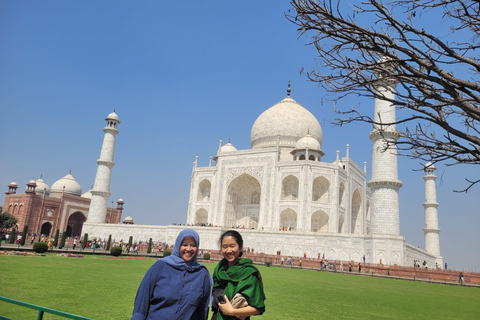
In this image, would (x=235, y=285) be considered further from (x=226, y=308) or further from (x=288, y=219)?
(x=288, y=219)

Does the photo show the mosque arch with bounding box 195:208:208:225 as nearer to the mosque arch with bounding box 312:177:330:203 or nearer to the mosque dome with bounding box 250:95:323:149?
the mosque dome with bounding box 250:95:323:149

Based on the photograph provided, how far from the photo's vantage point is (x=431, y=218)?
30406mm

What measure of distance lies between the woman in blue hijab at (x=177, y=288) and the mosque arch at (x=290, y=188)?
27255mm

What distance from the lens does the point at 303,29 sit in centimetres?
370

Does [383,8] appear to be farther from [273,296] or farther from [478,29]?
[273,296]

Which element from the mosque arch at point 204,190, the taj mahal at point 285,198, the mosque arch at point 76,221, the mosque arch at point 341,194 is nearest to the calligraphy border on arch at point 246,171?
the taj mahal at point 285,198

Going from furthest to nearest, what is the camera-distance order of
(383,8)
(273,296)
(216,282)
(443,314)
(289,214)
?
1. (289,214)
2. (273,296)
3. (443,314)
4. (383,8)
5. (216,282)

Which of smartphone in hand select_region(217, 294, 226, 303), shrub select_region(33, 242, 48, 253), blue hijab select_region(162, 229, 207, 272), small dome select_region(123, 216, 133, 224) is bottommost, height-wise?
shrub select_region(33, 242, 48, 253)

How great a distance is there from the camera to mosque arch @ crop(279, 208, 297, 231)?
94.3ft

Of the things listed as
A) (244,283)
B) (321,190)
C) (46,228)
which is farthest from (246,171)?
(244,283)

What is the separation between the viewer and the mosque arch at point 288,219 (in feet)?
94.3

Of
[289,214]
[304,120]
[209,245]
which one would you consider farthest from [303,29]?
[304,120]

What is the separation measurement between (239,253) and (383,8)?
259 centimetres

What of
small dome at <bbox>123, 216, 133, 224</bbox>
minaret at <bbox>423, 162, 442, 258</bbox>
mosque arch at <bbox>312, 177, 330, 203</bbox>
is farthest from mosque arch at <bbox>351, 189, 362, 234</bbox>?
small dome at <bbox>123, 216, 133, 224</bbox>
